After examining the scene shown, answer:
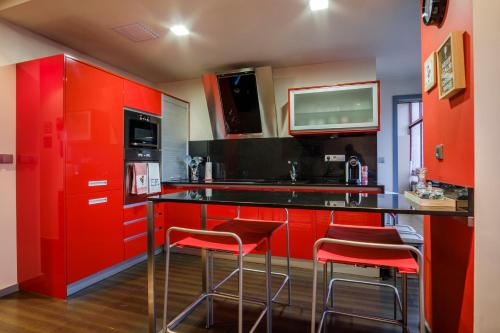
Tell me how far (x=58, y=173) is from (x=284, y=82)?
2.61m

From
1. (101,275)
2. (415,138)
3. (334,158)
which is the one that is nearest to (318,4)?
(334,158)

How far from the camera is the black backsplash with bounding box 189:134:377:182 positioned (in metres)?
3.21

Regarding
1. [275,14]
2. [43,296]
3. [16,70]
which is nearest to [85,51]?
[16,70]

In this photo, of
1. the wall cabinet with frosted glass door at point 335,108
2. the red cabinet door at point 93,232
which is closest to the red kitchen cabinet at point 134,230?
the red cabinet door at point 93,232

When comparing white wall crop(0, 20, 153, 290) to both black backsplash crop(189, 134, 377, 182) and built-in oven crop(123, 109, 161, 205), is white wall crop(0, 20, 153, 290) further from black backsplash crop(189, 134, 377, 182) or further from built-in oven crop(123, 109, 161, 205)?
black backsplash crop(189, 134, 377, 182)

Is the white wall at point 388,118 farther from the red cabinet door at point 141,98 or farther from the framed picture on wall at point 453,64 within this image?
the red cabinet door at point 141,98

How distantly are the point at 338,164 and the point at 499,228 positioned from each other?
2.31 meters

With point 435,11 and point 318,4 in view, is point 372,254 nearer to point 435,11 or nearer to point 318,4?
point 435,11

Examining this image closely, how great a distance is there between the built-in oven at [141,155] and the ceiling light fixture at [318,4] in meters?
1.97

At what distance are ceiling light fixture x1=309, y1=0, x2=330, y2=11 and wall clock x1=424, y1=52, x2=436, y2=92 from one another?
2.92 feet

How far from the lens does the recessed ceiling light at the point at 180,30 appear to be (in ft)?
7.83

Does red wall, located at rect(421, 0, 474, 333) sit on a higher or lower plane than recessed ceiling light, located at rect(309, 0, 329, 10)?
lower

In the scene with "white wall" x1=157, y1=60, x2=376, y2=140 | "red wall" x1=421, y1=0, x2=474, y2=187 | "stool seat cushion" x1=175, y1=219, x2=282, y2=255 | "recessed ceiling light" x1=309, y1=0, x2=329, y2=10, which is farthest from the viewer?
"white wall" x1=157, y1=60, x2=376, y2=140

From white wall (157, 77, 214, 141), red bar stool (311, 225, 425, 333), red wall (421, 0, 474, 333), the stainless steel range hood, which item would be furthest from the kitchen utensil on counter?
red wall (421, 0, 474, 333)
